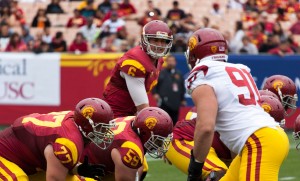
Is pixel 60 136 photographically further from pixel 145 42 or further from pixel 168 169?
pixel 168 169

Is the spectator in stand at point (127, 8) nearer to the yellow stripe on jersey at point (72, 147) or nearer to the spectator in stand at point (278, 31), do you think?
the spectator in stand at point (278, 31)

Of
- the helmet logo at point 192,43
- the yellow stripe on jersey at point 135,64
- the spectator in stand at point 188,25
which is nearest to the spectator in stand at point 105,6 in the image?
the spectator in stand at point 188,25

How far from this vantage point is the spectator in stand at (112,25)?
50.5 ft

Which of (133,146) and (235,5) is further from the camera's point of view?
(235,5)

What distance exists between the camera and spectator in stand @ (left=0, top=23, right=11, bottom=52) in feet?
50.4

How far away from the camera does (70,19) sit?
1653 cm

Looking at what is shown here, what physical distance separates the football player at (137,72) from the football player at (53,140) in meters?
1.21

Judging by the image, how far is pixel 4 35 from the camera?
1568 centimetres

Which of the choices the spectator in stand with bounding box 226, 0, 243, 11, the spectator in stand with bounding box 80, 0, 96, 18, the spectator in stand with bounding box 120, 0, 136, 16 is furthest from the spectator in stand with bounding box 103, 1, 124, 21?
the spectator in stand with bounding box 226, 0, 243, 11

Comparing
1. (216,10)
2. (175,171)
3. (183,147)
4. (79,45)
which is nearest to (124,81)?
(183,147)

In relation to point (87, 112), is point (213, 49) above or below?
above

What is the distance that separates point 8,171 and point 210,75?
1.61 meters

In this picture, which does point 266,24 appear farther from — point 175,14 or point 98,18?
point 98,18

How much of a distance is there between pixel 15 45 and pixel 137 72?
7719 millimetres
